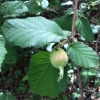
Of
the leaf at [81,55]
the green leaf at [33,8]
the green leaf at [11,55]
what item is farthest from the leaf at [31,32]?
the green leaf at [33,8]

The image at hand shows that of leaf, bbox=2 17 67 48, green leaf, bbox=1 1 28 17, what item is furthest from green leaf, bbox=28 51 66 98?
green leaf, bbox=1 1 28 17

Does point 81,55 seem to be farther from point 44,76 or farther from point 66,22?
point 66,22

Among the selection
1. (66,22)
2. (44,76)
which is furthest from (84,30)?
(44,76)

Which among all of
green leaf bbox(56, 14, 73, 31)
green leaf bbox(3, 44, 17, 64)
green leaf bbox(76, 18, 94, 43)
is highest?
green leaf bbox(56, 14, 73, 31)

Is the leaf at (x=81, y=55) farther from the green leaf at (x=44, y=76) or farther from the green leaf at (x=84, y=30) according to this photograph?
the green leaf at (x=84, y=30)

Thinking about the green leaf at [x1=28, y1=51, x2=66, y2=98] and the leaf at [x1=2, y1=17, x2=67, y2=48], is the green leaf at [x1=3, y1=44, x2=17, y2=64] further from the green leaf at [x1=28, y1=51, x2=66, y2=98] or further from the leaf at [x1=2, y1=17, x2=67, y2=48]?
the leaf at [x1=2, y1=17, x2=67, y2=48]

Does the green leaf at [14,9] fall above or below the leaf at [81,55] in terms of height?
above
